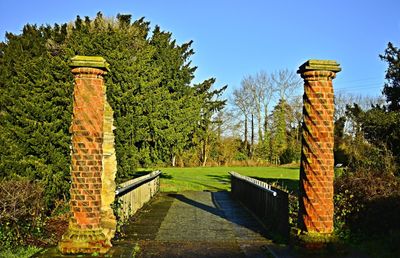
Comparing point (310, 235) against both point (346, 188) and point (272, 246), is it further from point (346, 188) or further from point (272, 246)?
point (346, 188)

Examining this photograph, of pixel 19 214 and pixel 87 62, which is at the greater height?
pixel 87 62

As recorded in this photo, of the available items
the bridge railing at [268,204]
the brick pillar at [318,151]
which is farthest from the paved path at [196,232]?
the brick pillar at [318,151]

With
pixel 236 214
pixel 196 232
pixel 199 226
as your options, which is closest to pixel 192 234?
pixel 196 232

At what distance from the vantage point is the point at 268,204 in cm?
1165

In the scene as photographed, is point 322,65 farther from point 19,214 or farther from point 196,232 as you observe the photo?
point 19,214

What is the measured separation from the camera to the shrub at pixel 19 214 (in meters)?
9.34

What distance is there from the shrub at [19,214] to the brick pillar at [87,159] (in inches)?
92.9

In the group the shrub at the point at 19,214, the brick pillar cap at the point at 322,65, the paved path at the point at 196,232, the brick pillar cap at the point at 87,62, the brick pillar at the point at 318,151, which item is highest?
the brick pillar cap at the point at 322,65

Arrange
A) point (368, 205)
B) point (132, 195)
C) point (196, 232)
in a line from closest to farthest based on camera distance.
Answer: point (368, 205), point (196, 232), point (132, 195)

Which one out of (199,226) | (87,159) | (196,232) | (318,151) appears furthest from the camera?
(199,226)

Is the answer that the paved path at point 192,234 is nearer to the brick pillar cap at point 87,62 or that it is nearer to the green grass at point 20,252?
the green grass at point 20,252

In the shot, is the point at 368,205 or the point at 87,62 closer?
the point at 87,62

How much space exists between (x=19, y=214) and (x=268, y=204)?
6149mm

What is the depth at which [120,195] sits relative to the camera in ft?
36.9
